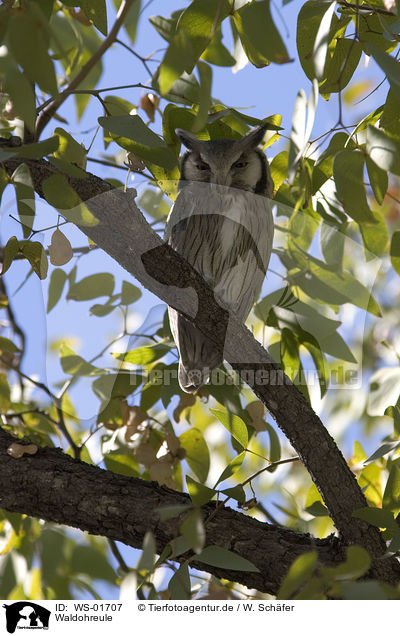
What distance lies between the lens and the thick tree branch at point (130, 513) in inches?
55.5

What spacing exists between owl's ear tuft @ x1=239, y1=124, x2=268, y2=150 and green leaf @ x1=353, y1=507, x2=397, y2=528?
108 cm

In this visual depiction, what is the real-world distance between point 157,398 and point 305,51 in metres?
0.97

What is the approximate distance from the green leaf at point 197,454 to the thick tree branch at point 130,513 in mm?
185

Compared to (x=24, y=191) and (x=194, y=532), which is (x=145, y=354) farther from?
(x=194, y=532)

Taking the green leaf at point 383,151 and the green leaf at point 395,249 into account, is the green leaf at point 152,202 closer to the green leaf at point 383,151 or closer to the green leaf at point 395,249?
the green leaf at point 395,249

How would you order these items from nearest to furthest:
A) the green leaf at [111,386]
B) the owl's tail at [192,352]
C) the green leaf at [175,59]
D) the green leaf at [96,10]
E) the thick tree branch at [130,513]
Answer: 1. the green leaf at [175,59]
2. the green leaf at [96,10]
3. the thick tree branch at [130,513]
4. the green leaf at [111,386]
5. the owl's tail at [192,352]

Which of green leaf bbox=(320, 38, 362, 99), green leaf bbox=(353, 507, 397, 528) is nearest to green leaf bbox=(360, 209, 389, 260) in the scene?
green leaf bbox=(320, 38, 362, 99)

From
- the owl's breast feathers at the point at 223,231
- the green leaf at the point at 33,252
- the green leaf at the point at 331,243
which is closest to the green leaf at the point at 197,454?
the owl's breast feathers at the point at 223,231

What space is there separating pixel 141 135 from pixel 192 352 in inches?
38.5

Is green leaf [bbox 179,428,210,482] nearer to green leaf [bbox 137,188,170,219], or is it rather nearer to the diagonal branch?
green leaf [bbox 137,188,170,219]

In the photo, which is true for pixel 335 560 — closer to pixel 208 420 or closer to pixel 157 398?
pixel 157 398

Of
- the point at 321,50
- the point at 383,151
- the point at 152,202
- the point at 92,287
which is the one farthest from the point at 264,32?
the point at 152,202

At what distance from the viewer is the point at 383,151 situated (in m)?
0.92
